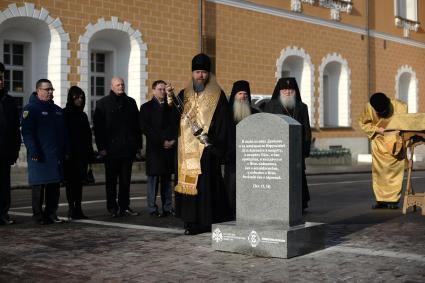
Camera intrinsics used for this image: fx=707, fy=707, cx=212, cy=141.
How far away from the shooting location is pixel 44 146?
Result: 9164 mm

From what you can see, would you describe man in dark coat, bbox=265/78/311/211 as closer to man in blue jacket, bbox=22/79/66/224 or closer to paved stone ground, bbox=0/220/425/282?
paved stone ground, bbox=0/220/425/282

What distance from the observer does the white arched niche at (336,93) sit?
31.3 meters

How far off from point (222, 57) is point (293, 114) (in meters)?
14.3

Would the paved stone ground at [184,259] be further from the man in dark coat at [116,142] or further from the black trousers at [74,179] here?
the man in dark coat at [116,142]

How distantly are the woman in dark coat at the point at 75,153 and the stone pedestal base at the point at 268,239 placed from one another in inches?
130

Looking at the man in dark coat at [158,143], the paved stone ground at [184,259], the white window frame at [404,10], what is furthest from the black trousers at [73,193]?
the white window frame at [404,10]

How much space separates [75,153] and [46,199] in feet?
2.85

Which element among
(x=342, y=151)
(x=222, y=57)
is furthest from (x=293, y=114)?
(x=342, y=151)

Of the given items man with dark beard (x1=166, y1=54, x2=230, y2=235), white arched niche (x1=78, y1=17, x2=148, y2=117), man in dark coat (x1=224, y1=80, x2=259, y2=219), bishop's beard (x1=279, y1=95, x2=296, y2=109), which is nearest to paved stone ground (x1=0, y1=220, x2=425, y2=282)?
man with dark beard (x1=166, y1=54, x2=230, y2=235)

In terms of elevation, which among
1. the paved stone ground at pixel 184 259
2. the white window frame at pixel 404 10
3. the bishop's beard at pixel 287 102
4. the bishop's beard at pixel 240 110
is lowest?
the paved stone ground at pixel 184 259

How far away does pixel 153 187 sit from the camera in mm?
10242

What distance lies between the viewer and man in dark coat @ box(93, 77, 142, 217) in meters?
10.1

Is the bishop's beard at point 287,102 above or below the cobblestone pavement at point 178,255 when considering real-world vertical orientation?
above

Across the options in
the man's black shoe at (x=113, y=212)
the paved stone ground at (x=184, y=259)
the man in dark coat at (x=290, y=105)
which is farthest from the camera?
the man in dark coat at (x=290, y=105)
